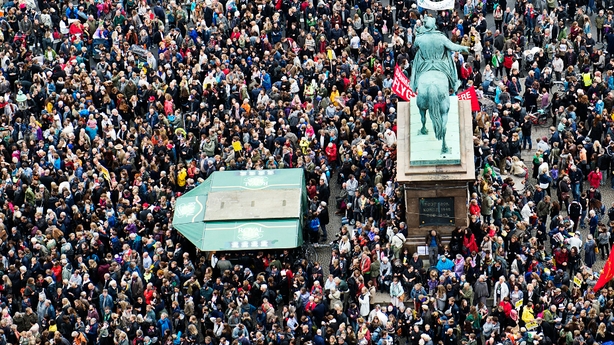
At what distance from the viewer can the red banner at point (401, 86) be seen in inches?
2606

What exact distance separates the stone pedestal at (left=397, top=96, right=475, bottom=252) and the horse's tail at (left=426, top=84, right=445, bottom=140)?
1.03 m

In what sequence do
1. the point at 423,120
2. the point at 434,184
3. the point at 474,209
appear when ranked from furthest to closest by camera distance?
the point at 423,120 < the point at 474,209 < the point at 434,184

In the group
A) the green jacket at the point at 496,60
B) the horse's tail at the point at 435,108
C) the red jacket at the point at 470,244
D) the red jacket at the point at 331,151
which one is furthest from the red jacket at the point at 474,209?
the green jacket at the point at 496,60

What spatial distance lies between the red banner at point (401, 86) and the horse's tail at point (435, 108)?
572 centimetres

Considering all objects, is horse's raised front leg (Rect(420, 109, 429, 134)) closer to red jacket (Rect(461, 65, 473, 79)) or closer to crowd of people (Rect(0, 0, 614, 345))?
crowd of people (Rect(0, 0, 614, 345))

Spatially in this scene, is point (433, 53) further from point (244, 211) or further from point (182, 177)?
point (182, 177)

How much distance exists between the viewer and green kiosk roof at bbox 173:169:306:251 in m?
61.0

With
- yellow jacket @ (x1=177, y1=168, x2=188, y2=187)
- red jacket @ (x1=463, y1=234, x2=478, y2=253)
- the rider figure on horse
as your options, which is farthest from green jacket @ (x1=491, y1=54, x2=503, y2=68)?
red jacket @ (x1=463, y1=234, x2=478, y2=253)

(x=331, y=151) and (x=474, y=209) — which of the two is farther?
(x=331, y=151)

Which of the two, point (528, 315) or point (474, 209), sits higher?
point (474, 209)

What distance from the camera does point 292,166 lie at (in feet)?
216

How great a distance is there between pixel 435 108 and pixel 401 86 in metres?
6.69

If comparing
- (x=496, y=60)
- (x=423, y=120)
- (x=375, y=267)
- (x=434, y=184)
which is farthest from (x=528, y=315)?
(x=496, y=60)

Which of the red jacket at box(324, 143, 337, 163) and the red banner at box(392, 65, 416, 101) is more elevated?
the red banner at box(392, 65, 416, 101)
